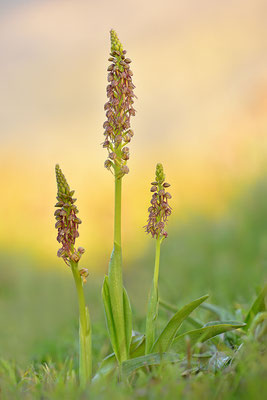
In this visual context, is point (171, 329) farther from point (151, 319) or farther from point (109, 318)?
point (109, 318)

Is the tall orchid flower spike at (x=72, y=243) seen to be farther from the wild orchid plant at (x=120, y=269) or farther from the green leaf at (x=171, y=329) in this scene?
the green leaf at (x=171, y=329)

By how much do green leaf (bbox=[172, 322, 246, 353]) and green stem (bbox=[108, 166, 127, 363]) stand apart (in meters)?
0.27

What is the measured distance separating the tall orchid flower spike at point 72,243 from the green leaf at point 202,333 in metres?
0.45

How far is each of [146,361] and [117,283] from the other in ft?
1.33

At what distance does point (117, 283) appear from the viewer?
2641mm

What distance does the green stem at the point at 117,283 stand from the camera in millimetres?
2627

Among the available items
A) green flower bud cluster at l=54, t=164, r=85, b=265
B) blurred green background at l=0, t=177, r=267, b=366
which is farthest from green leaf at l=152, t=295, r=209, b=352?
blurred green background at l=0, t=177, r=267, b=366

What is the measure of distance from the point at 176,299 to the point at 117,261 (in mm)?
2464

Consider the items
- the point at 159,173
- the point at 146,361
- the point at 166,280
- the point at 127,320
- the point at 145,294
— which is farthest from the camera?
the point at 145,294

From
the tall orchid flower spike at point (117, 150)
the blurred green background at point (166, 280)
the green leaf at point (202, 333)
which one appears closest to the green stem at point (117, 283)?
the tall orchid flower spike at point (117, 150)

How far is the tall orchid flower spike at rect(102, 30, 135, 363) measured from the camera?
2619mm

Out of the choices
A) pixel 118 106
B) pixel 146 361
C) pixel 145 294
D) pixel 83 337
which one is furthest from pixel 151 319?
pixel 145 294

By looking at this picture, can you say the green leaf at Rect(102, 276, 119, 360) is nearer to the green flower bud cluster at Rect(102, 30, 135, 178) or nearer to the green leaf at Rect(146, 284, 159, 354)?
the green leaf at Rect(146, 284, 159, 354)

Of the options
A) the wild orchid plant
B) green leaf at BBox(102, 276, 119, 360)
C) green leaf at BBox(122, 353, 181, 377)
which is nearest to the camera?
green leaf at BBox(122, 353, 181, 377)
